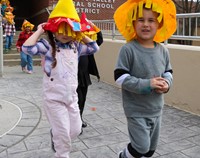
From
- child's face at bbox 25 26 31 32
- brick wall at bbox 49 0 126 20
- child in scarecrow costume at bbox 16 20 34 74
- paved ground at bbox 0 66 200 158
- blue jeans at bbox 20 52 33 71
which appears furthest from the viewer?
brick wall at bbox 49 0 126 20

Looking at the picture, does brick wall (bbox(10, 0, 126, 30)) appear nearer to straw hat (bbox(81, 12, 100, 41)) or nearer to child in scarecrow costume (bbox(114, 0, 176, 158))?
straw hat (bbox(81, 12, 100, 41))

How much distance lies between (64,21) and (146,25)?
2.64 feet

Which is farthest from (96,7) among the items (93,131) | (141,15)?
(141,15)

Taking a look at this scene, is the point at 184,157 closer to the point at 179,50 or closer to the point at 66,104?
the point at 66,104

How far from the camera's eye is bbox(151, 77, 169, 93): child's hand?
2504 millimetres

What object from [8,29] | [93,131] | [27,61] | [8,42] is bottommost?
[93,131]

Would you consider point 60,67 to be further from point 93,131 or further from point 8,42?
point 8,42

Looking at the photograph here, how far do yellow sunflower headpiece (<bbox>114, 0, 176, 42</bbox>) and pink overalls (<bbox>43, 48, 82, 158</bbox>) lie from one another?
0.66 m

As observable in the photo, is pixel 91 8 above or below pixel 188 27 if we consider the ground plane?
above

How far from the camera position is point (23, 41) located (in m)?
9.34

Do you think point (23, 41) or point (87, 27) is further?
point (23, 41)

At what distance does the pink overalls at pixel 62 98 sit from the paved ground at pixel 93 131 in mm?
611

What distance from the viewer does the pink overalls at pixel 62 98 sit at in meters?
3.07

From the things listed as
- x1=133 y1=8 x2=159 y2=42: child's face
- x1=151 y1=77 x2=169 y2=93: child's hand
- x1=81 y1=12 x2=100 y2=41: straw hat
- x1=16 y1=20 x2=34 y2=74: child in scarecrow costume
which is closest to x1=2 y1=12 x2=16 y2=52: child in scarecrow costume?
x1=16 y1=20 x2=34 y2=74: child in scarecrow costume
